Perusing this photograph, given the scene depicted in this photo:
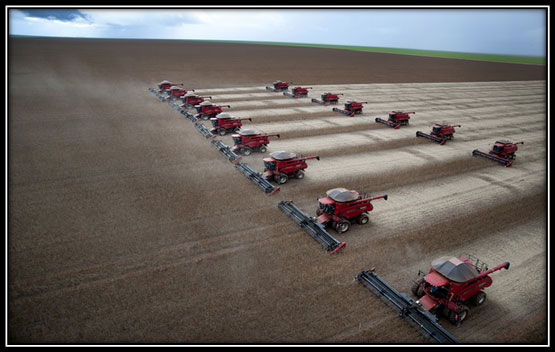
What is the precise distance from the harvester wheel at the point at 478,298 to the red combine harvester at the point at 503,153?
14741 millimetres

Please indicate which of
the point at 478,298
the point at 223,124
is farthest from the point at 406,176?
the point at 223,124

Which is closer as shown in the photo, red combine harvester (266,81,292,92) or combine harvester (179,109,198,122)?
combine harvester (179,109,198,122)

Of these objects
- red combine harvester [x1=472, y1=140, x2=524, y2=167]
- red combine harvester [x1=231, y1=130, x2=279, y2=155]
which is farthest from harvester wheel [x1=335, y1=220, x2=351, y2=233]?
red combine harvester [x1=472, y1=140, x2=524, y2=167]

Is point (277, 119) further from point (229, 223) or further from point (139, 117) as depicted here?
point (229, 223)

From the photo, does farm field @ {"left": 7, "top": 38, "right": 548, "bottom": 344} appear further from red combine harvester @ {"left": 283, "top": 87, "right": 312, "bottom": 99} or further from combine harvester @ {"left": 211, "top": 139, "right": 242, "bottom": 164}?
red combine harvester @ {"left": 283, "top": 87, "right": 312, "bottom": 99}

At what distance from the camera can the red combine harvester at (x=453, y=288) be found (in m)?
9.42

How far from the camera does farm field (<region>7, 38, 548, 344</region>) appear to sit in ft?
30.4

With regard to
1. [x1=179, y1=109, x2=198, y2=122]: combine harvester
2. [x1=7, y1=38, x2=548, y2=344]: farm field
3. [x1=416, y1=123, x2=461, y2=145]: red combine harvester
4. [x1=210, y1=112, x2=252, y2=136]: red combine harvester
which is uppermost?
[x1=416, y1=123, x2=461, y2=145]: red combine harvester

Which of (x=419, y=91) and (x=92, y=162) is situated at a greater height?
(x=419, y=91)

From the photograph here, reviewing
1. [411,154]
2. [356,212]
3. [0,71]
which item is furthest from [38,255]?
[411,154]

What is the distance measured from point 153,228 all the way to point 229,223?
3.13m

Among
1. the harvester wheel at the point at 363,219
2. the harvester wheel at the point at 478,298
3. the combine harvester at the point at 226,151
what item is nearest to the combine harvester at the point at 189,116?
the combine harvester at the point at 226,151

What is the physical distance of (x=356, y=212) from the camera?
13.8m

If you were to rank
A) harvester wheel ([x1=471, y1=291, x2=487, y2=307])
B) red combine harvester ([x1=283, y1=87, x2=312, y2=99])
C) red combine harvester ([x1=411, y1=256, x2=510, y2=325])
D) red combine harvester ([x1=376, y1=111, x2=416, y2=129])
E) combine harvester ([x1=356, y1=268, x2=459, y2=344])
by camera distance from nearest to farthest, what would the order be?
1. combine harvester ([x1=356, y1=268, x2=459, y2=344])
2. red combine harvester ([x1=411, y1=256, x2=510, y2=325])
3. harvester wheel ([x1=471, y1=291, x2=487, y2=307])
4. red combine harvester ([x1=376, y1=111, x2=416, y2=129])
5. red combine harvester ([x1=283, y1=87, x2=312, y2=99])
